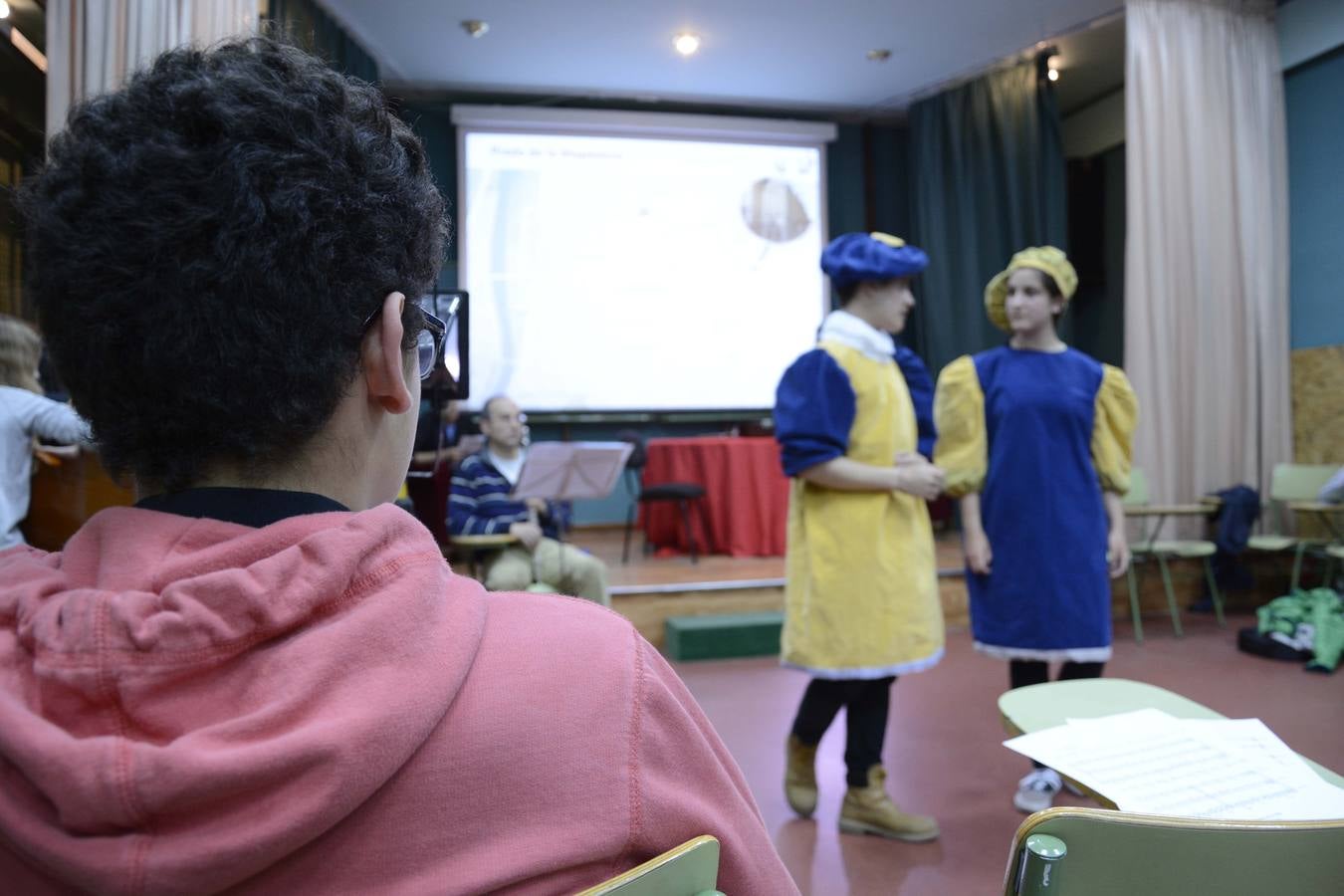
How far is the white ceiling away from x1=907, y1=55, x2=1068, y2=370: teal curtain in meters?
0.29

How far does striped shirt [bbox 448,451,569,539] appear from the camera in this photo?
341cm

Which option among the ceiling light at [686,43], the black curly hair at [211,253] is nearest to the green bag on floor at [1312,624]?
the black curly hair at [211,253]

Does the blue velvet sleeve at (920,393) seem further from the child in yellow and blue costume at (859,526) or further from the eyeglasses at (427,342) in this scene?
the eyeglasses at (427,342)

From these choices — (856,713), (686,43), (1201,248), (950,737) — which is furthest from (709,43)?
(856,713)

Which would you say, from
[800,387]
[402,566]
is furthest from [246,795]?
[800,387]

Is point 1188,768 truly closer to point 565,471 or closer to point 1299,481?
point 565,471

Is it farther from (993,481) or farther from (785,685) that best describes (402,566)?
(785,685)

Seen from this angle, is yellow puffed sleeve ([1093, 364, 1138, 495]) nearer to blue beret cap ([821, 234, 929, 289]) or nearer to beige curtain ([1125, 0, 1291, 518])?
blue beret cap ([821, 234, 929, 289])

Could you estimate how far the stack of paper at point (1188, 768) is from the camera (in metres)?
0.87

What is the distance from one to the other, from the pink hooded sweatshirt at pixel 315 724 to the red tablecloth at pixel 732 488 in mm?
4950

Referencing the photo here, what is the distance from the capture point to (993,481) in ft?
7.70

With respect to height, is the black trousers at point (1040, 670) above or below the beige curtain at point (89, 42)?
below

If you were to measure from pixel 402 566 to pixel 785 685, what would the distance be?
10.5ft

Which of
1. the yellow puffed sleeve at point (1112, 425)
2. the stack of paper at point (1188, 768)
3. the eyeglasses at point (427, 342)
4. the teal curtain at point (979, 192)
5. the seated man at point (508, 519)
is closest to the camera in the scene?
the eyeglasses at point (427, 342)
